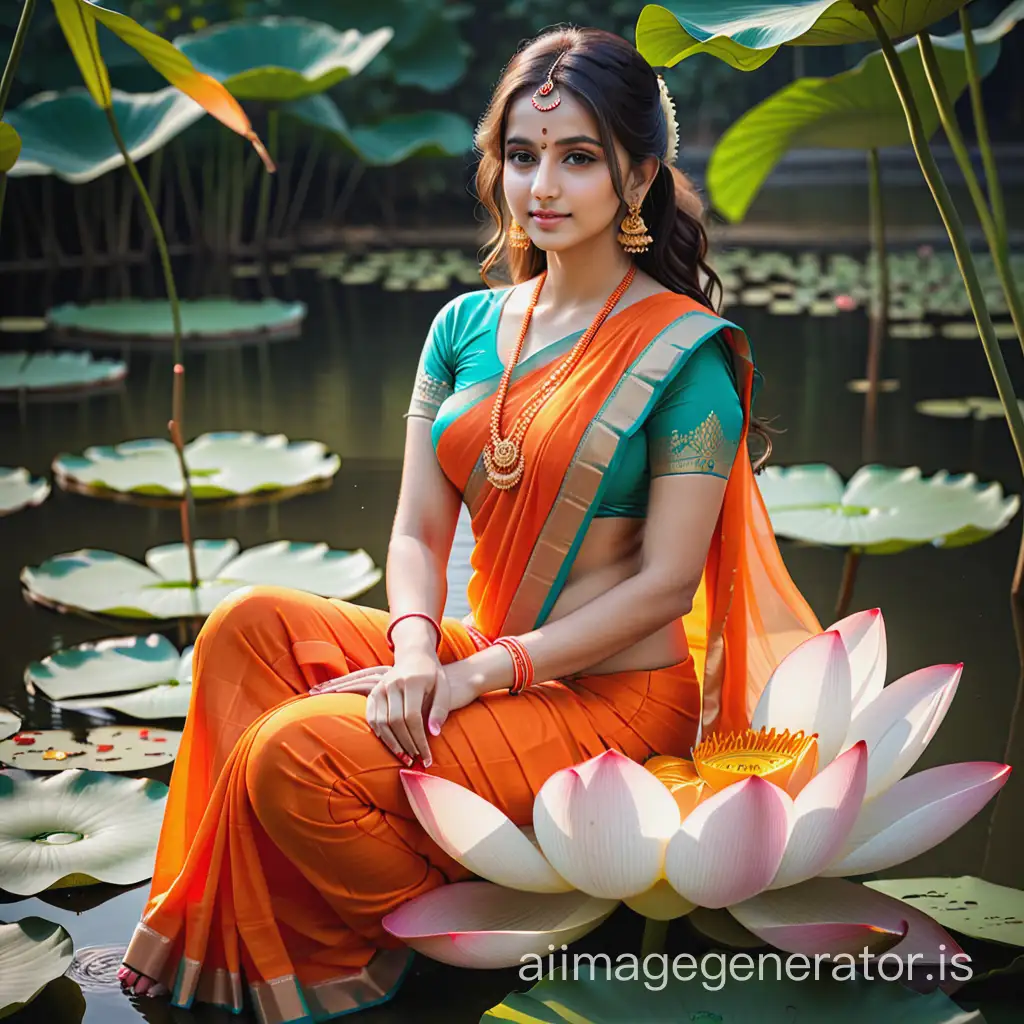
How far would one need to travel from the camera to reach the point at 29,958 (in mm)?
1749

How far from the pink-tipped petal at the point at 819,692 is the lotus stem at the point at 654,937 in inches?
10.5

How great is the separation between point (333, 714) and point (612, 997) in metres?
0.41

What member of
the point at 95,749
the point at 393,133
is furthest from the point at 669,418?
the point at 393,133

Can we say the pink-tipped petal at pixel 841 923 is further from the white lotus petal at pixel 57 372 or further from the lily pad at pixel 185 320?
the lily pad at pixel 185 320

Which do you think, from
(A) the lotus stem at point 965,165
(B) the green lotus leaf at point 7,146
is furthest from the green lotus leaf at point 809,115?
(B) the green lotus leaf at point 7,146

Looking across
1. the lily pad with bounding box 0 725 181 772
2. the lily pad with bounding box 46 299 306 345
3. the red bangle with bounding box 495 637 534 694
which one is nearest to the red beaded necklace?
the red bangle with bounding box 495 637 534 694

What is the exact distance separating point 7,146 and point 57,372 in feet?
10.9

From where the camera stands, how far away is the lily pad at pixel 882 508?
3383 mm

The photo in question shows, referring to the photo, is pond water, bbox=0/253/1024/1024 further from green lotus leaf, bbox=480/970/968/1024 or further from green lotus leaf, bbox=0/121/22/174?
green lotus leaf, bbox=0/121/22/174

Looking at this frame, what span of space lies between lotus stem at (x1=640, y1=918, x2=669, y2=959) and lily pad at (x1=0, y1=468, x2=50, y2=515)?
7.64ft

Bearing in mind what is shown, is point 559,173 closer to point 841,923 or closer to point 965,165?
point 841,923

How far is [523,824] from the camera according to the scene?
1759 millimetres

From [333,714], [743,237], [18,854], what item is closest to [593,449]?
[333,714]

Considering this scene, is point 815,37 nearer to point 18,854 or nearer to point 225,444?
point 18,854
